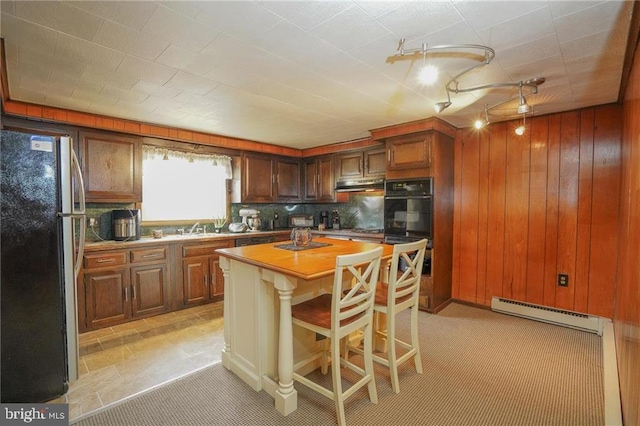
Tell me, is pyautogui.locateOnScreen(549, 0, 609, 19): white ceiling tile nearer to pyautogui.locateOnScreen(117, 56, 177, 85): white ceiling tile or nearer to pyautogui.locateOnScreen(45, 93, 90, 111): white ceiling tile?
pyautogui.locateOnScreen(117, 56, 177, 85): white ceiling tile

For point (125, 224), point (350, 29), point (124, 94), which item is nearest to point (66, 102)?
point (124, 94)

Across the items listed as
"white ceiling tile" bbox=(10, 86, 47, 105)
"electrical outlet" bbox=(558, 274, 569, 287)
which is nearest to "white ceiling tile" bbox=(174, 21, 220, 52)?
"white ceiling tile" bbox=(10, 86, 47, 105)

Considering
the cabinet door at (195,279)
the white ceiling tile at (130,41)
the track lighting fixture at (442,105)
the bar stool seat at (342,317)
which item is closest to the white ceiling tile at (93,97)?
the white ceiling tile at (130,41)

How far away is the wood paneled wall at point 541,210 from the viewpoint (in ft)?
9.64

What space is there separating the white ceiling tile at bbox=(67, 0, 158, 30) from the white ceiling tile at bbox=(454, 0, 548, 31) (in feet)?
4.98

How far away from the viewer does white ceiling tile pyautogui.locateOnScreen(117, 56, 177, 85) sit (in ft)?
6.60

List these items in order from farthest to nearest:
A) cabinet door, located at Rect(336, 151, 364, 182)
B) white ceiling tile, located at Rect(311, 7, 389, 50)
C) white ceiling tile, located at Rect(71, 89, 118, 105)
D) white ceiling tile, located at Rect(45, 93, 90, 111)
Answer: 1. cabinet door, located at Rect(336, 151, 364, 182)
2. white ceiling tile, located at Rect(45, 93, 90, 111)
3. white ceiling tile, located at Rect(71, 89, 118, 105)
4. white ceiling tile, located at Rect(311, 7, 389, 50)

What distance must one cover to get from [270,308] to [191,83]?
5.99 ft

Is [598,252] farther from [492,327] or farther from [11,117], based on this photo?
[11,117]

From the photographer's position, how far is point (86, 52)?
1884 mm

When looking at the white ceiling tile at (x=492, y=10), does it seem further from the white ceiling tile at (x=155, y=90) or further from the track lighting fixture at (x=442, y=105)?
the white ceiling tile at (x=155, y=90)

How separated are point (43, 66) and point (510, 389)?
3.92m

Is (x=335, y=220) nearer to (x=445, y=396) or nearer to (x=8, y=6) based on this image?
(x=445, y=396)

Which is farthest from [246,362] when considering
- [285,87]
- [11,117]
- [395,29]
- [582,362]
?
[11,117]
